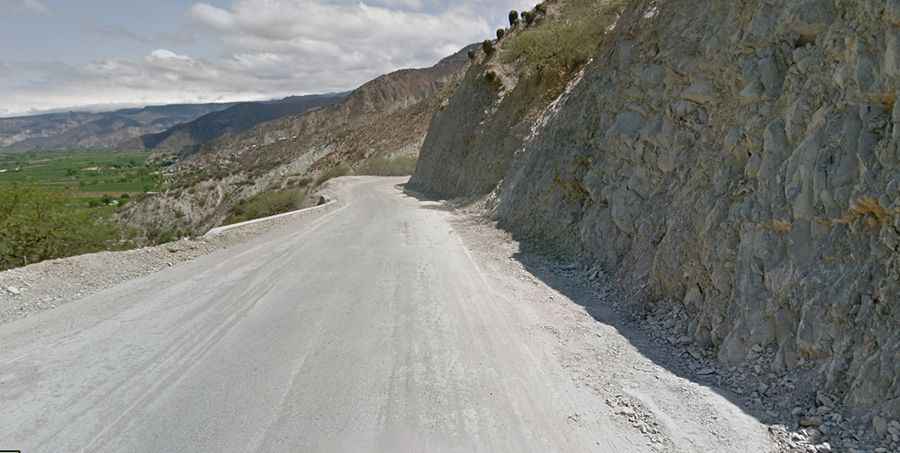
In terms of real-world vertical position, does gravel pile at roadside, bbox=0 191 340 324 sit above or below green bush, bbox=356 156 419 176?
below

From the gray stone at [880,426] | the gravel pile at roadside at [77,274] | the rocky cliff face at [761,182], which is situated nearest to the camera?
the gray stone at [880,426]

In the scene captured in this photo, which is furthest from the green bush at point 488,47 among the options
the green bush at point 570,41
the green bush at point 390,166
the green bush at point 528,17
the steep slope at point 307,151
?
the green bush at point 390,166

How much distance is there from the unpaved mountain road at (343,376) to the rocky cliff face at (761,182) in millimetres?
1035

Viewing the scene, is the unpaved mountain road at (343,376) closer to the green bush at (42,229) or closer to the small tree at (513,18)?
the green bush at (42,229)

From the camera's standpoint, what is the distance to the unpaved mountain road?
4.41 meters

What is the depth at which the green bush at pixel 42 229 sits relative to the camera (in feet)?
46.7

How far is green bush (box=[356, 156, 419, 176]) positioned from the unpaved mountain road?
43400 mm

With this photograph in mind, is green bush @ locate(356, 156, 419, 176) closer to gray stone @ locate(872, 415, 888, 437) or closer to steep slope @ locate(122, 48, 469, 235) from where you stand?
steep slope @ locate(122, 48, 469, 235)

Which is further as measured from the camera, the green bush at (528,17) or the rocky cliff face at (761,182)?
the green bush at (528,17)

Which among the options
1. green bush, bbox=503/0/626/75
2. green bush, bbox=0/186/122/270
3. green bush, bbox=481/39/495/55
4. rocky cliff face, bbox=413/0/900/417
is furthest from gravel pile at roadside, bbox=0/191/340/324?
green bush, bbox=481/39/495/55

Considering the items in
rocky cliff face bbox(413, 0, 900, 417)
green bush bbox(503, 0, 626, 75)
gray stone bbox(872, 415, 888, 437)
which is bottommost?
gray stone bbox(872, 415, 888, 437)

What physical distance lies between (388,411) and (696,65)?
287 inches

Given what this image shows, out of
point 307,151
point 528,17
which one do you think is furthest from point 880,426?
point 307,151

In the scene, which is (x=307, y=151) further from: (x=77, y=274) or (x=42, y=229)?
(x=77, y=274)
